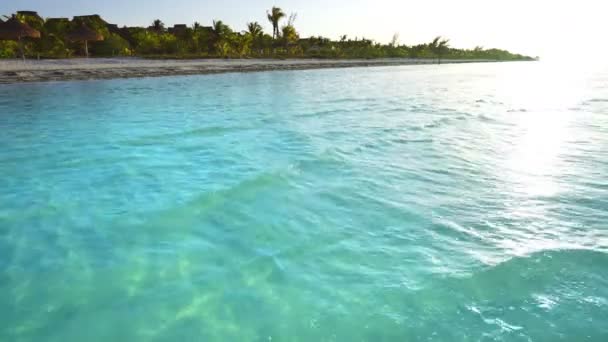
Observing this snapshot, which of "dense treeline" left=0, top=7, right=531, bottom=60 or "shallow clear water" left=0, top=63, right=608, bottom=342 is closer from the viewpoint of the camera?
"shallow clear water" left=0, top=63, right=608, bottom=342

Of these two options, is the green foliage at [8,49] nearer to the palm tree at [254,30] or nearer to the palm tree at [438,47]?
the palm tree at [254,30]

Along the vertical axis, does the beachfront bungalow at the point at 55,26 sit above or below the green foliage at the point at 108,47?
above

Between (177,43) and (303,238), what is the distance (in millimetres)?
38074

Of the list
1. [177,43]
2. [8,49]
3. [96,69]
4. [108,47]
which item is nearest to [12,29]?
[8,49]

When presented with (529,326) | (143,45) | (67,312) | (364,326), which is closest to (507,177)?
(529,326)

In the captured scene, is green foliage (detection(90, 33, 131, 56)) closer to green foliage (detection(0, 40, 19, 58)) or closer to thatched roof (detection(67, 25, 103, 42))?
thatched roof (detection(67, 25, 103, 42))

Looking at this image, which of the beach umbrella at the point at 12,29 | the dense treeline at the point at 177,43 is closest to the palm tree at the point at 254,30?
the dense treeline at the point at 177,43

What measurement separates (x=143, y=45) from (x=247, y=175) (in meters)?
35.6

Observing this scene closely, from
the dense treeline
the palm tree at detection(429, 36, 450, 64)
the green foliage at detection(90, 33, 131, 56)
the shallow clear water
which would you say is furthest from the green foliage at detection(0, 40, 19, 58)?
the palm tree at detection(429, 36, 450, 64)

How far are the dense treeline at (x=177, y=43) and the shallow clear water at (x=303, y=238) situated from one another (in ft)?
82.7

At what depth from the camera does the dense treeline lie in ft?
95.8

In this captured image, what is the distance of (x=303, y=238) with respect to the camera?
418cm

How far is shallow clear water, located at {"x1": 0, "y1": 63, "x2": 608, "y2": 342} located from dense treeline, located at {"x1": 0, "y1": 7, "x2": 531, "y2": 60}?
2522 centimetres

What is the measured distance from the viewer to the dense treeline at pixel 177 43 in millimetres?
29188
